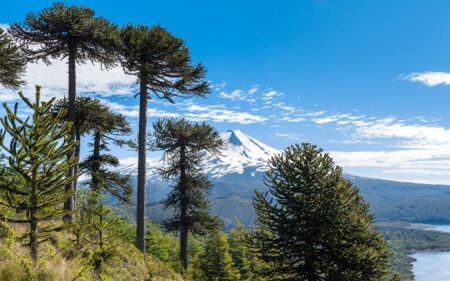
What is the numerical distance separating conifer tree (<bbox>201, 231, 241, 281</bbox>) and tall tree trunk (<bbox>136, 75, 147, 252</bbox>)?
16.1 m

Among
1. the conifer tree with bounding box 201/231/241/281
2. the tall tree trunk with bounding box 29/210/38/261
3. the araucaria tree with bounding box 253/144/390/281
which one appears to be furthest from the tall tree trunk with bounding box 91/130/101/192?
the tall tree trunk with bounding box 29/210/38/261

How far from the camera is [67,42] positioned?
1769 centimetres

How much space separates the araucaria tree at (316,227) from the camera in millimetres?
13375

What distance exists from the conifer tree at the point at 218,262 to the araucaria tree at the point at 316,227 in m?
20.5

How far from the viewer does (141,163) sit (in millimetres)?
18656

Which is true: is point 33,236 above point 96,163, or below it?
below

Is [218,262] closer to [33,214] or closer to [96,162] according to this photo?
[96,162]

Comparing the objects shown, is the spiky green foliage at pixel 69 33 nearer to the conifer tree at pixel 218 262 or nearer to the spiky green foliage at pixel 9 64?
the spiky green foliage at pixel 9 64

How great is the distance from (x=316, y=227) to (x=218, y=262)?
77.9ft

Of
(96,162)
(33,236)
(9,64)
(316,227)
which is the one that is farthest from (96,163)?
(33,236)

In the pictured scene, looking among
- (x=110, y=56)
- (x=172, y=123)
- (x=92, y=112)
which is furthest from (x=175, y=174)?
(x=110, y=56)

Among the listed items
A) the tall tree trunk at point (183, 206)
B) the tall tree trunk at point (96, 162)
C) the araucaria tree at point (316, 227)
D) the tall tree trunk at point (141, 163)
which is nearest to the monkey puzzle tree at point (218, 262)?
the tall tree trunk at point (183, 206)

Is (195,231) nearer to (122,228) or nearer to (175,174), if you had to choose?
(175,174)

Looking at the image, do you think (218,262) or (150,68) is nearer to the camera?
(150,68)
